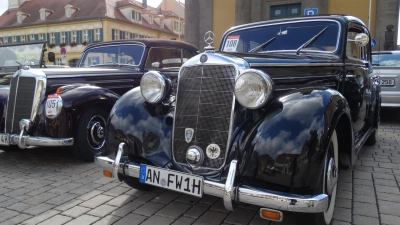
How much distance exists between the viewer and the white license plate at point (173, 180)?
2.15 m

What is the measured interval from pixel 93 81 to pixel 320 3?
15.7 meters

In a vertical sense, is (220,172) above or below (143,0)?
below

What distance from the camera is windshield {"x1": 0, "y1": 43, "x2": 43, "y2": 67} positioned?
6.02 meters

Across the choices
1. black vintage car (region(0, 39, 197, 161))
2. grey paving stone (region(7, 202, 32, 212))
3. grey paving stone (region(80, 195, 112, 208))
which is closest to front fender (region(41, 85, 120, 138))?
black vintage car (region(0, 39, 197, 161))

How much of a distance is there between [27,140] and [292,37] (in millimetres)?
3224

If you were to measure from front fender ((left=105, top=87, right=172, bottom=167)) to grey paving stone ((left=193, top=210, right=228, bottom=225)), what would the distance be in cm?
53

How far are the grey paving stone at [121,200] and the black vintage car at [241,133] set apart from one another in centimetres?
17


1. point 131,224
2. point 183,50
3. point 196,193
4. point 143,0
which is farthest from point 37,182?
point 143,0

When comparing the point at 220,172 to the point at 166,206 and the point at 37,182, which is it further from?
the point at 37,182

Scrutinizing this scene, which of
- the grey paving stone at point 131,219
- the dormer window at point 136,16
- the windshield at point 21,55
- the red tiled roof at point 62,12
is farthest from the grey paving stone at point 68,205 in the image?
the dormer window at point 136,16

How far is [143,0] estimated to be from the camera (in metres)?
40.2

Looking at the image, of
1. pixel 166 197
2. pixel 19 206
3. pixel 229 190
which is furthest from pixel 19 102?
pixel 229 190

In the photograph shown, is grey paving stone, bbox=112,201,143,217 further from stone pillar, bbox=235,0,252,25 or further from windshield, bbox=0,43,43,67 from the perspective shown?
stone pillar, bbox=235,0,252,25

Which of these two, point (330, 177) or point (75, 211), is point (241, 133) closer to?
point (330, 177)
